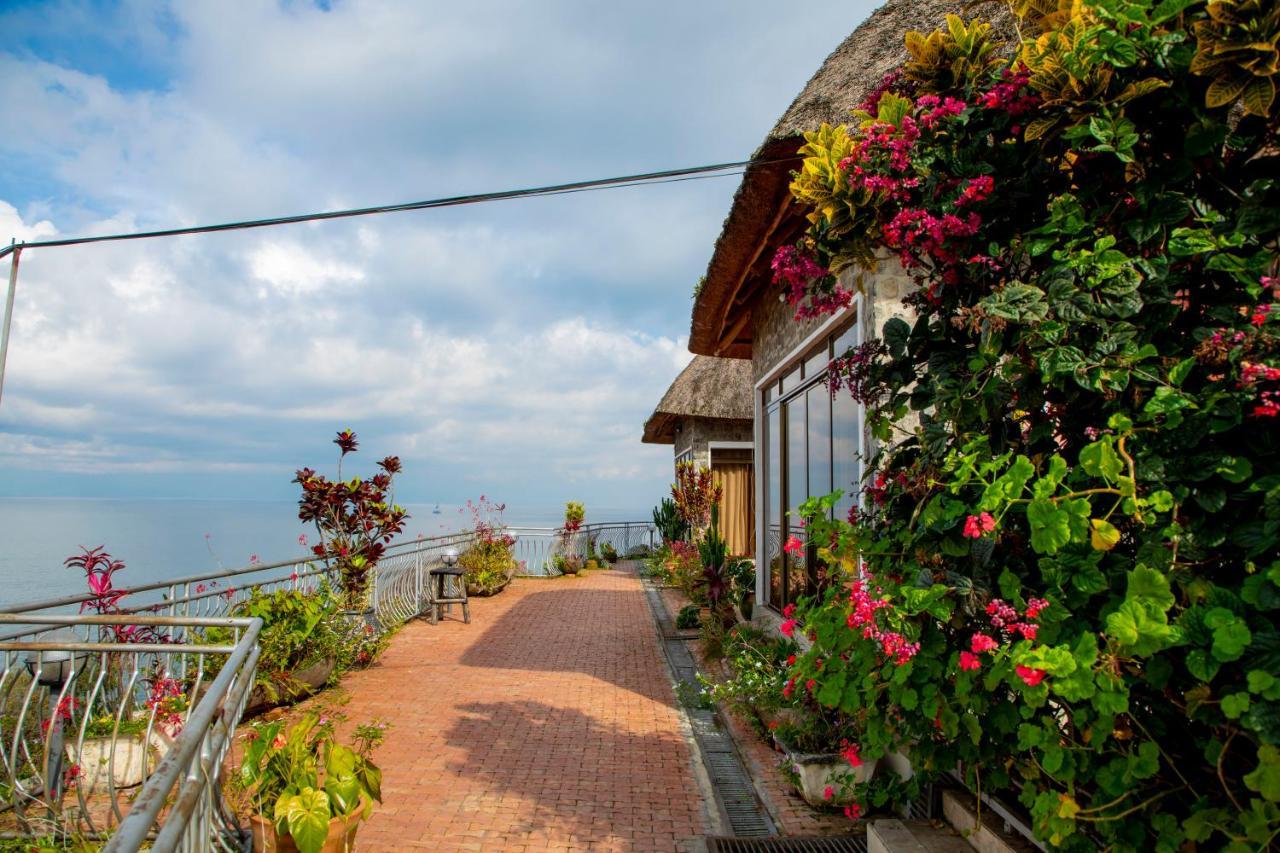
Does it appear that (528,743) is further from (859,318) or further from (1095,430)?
(1095,430)

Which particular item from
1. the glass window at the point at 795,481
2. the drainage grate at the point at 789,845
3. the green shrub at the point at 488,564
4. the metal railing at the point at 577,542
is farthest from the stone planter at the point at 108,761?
the metal railing at the point at 577,542

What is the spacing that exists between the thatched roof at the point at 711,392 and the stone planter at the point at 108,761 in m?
→ 11.9

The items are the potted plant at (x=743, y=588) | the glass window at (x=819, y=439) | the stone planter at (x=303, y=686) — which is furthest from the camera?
the potted plant at (x=743, y=588)

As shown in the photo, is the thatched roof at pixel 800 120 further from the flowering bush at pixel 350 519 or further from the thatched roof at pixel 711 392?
the thatched roof at pixel 711 392

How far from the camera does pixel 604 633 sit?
8.91 metres

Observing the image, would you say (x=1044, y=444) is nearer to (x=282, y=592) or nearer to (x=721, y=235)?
(x=721, y=235)

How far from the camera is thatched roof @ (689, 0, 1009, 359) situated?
4.45m

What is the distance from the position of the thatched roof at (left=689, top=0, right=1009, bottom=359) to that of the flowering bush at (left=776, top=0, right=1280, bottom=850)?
6.66 feet

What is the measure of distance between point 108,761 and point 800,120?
18.9 ft

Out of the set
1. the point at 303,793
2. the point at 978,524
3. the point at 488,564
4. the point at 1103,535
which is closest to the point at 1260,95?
→ the point at 1103,535

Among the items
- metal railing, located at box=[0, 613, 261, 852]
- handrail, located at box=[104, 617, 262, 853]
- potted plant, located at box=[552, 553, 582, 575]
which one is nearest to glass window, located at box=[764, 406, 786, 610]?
metal railing, located at box=[0, 613, 261, 852]

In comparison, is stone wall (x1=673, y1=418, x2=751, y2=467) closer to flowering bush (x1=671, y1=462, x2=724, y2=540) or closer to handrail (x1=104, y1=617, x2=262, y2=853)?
flowering bush (x1=671, y1=462, x2=724, y2=540)

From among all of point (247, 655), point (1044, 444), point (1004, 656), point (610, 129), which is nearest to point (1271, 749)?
point (1004, 656)

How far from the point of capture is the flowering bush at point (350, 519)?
6625 mm
